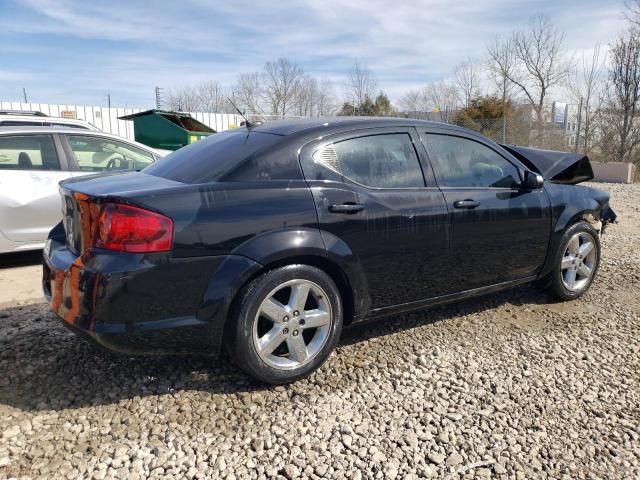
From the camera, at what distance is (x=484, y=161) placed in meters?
3.87

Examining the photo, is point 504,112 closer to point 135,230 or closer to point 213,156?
point 213,156

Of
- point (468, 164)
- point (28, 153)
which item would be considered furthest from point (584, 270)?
A: point (28, 153)

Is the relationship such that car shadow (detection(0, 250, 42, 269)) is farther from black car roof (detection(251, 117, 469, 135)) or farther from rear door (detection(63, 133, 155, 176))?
black car roof (detection(251, 117, 469, 135))

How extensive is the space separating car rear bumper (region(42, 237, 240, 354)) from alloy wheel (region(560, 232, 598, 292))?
3.14m

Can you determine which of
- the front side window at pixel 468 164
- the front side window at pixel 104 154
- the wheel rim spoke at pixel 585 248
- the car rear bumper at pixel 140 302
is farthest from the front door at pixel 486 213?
the front side window at pixel 104 154

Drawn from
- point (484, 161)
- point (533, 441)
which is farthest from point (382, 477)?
Result: point (484, 161)

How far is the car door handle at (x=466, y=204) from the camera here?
3529 millimetres

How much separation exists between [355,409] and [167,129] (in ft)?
41.3

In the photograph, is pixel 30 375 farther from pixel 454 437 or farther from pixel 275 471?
pixel 454 437

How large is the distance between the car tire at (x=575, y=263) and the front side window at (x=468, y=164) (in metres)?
0.82

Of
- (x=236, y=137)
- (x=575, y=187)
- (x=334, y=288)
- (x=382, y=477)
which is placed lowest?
(x=382, y=477)

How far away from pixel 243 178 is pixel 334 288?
0.85 meters

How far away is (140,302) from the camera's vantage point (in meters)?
2.57

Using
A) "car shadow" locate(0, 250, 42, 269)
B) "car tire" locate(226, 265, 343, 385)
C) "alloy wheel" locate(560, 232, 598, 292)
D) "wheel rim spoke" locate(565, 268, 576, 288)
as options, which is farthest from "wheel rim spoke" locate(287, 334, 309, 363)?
"car shadow" locate(0, 250, 42, 269)
